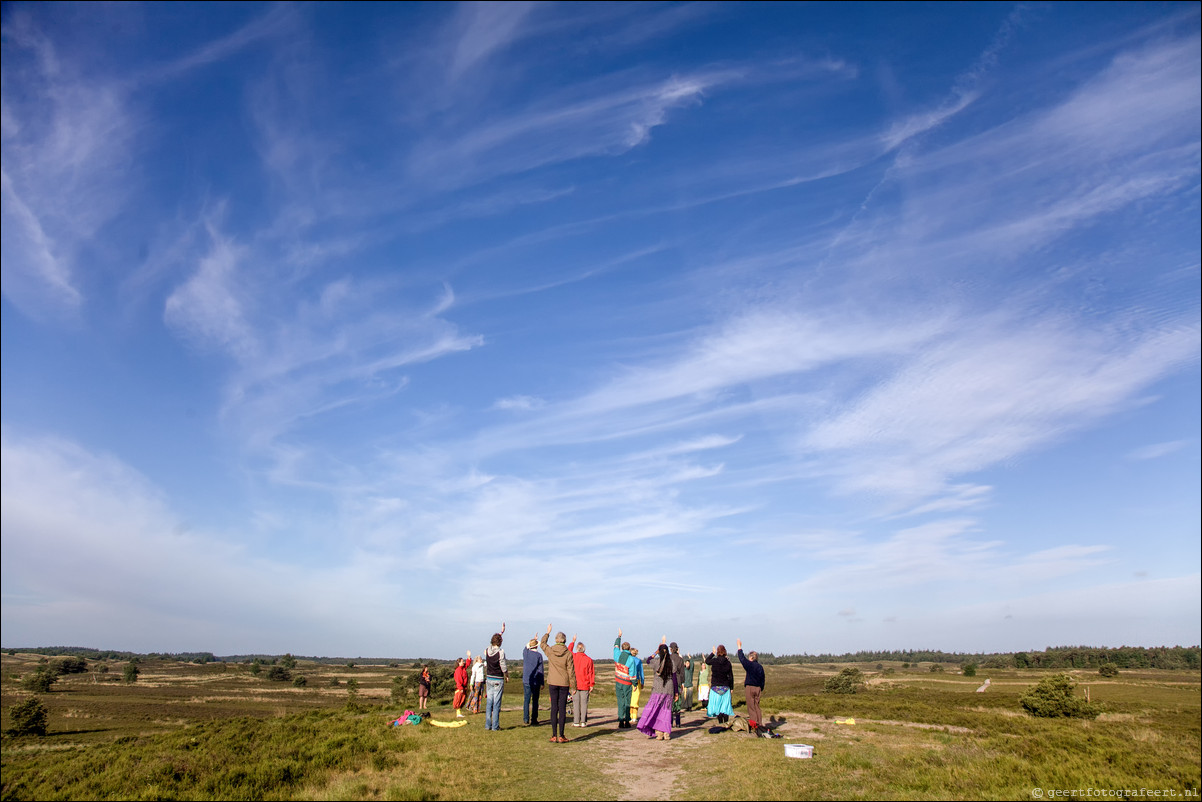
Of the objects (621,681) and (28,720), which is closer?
(621,681)

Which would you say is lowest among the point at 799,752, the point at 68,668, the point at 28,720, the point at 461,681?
the point at 68,668

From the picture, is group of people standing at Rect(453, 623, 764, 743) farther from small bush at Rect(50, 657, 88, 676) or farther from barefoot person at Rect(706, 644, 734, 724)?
small bush at Rect(50, 657, 88, 676)

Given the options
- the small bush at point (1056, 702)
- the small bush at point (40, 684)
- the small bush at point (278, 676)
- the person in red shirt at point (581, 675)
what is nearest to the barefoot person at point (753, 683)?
the person in red shirt at point (581, 675)

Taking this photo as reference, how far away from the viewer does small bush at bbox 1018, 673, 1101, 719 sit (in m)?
30.5

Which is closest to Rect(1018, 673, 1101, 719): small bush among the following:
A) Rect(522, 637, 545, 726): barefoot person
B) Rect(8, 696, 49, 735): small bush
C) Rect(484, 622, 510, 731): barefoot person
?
Rect(522, 637, 545, 726): barefoot person

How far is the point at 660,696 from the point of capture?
18109 millimetres

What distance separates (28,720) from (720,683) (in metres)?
57.7

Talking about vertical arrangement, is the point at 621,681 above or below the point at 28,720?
above

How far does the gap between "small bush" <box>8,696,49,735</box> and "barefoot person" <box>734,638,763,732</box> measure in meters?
56.1

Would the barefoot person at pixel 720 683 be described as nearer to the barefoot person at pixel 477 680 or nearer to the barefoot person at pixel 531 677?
the barefoot person at pixel 531 677

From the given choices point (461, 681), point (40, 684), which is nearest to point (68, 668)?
point (40, 684)

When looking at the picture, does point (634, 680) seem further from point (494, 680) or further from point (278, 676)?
point (278, 676)

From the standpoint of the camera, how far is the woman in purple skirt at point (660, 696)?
58.7 feet

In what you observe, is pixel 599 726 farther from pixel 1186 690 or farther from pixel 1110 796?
pixel 1186 690
